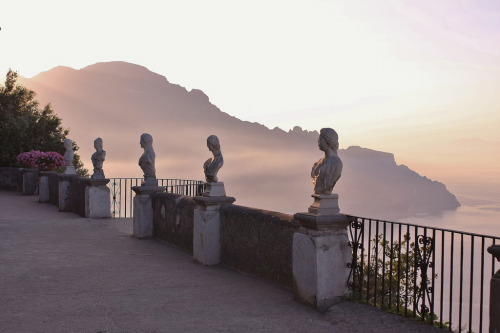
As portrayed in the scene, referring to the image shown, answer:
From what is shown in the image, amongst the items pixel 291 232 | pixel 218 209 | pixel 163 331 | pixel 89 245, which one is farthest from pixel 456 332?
pixel 89 245

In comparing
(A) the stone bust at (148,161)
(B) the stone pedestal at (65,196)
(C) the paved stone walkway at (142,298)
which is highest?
(A) the stone bust at (148,161)

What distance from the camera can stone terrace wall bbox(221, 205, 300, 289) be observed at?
6500mm

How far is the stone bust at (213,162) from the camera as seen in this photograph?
8.17m

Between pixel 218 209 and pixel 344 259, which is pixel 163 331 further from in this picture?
pixel 218 209

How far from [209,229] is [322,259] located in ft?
9.51

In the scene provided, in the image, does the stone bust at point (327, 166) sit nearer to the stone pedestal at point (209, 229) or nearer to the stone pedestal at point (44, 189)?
the stone pedestal at point (209, 229)

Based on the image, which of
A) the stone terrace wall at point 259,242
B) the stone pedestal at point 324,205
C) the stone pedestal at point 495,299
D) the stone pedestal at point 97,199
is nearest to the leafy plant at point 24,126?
the stone pedestal at point 97,199

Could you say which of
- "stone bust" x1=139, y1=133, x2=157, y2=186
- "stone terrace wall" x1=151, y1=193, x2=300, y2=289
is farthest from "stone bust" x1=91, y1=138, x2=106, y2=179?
"stone terrace wall" x1=151, y1=193, x2=300, y2=289

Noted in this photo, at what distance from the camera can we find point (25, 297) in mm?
6000

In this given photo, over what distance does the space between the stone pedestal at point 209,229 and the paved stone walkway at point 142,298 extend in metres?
0.24

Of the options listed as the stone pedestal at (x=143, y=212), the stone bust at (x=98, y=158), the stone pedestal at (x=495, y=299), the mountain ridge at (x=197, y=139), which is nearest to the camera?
the stone pedestal at (x=495, y=299)

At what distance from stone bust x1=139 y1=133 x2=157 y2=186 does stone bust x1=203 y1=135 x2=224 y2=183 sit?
3080 mm

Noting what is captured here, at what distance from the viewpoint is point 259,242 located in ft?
23.1

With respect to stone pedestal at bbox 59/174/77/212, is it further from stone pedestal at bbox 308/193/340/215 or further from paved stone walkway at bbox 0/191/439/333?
stone pedestal at bbox 308/193/340/215
